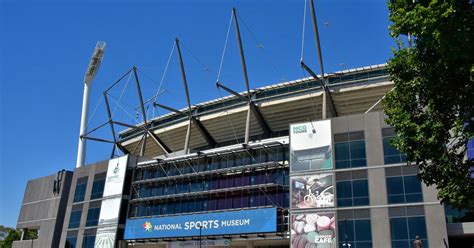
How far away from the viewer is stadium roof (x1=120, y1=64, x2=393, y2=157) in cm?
5934

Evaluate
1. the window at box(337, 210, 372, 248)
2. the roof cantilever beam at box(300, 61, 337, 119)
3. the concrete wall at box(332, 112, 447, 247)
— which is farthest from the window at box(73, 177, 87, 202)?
the window at box(337, 210, 372, 248)

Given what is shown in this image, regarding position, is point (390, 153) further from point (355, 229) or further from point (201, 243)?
point (201, 243)

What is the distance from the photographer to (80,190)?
7075 centimetres

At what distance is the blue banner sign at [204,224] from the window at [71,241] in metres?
9.96

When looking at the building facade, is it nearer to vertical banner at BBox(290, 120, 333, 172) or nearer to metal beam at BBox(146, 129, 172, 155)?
vertical banner at BBox(290, 120, 333, 172)

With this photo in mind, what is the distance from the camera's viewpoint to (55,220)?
7156cm

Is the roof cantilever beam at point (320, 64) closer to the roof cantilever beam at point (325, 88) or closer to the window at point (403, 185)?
the roof cantilever beam at point (325, 88)

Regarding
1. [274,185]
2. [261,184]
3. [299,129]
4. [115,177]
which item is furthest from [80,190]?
[299,129]

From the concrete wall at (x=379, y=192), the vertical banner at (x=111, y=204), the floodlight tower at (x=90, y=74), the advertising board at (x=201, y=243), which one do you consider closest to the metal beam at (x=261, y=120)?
the concrete wall at (x=379, y=192)

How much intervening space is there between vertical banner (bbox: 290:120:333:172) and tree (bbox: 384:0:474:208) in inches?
1047

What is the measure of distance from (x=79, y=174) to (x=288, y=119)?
33720 mm

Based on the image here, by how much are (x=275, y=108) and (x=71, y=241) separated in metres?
35.0

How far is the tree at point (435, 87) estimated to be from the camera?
18328 millimetres

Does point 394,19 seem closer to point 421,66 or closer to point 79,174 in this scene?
point 421,66
